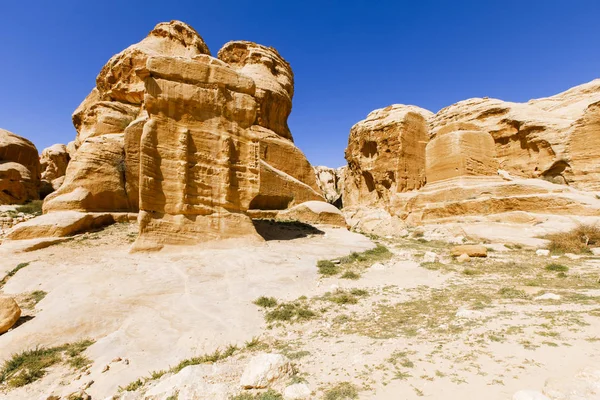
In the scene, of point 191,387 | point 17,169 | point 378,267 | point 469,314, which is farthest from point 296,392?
point 17,169

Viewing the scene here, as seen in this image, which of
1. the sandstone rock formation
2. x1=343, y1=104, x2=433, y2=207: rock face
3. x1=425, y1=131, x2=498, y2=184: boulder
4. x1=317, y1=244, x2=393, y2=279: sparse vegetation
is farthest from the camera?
the sandstone rock formation

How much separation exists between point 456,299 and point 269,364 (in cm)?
438

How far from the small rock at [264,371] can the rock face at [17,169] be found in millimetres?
25336

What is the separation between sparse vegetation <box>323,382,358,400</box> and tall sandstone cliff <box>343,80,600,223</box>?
1671 cm

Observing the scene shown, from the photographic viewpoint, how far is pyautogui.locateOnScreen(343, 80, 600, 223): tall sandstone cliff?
1621 cm

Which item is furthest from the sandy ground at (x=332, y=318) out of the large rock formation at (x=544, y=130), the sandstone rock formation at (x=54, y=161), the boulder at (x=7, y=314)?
the sandstone rock formation at (x=54, y=161)

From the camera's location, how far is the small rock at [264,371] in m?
2.93

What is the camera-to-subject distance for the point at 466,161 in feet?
64.4

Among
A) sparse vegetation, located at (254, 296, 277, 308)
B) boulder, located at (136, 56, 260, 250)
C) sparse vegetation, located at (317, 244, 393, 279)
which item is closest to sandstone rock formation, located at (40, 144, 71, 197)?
boulder, located at (136, 56, 260, 250)

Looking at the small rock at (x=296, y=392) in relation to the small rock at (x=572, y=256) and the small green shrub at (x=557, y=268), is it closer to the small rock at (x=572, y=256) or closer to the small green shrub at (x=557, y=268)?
the small green shrub at (x=557, y=268)

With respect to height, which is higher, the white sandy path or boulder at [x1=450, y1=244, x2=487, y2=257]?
boulder at [x1=450, y1=244, x2=487, y2=257]

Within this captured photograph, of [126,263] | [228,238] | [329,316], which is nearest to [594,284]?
[329,316]

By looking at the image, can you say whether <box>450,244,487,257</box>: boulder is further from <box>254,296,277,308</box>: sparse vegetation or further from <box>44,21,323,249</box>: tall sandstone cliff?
<box>44,21,323,249</box>: tall sandstone cliff

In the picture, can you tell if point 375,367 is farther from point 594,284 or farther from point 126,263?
point 126,263
